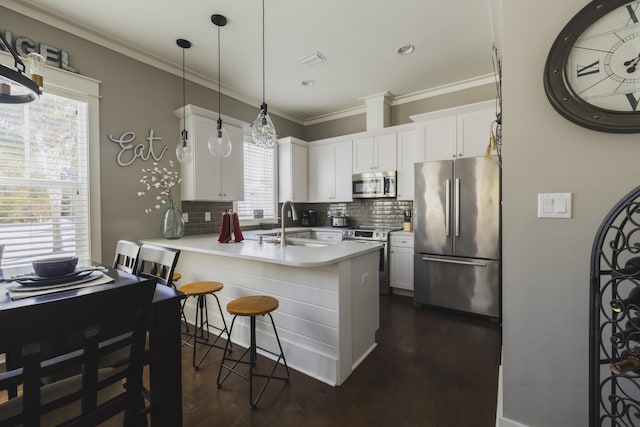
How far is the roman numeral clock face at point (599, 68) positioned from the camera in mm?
1141

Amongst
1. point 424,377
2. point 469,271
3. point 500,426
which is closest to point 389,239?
point 469,271

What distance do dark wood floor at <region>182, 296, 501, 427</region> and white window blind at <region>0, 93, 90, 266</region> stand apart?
1586mm

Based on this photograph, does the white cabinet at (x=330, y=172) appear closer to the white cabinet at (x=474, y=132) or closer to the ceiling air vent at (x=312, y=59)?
the ceiling air vent at (x=312, y=59)

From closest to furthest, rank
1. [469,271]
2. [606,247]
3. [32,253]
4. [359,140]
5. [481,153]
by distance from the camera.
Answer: [606,247] → [32,253] → [469,271] → [481,153] → [359,140]

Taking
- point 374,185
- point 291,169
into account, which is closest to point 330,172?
point 291,169

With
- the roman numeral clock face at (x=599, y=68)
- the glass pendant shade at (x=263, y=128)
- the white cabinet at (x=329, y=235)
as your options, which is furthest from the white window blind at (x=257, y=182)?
the roman numeral clock face at (x=599, y=68)

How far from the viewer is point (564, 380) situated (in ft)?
4.27

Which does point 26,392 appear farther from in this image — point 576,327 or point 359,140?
point 359,140

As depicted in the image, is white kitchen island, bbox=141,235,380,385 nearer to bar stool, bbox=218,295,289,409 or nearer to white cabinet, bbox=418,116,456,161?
bar stool, bbox=218,295,289,409

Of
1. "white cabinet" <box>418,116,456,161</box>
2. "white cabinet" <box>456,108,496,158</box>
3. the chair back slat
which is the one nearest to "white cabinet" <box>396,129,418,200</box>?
"white cabinet" <box>418,116,456,161</box>

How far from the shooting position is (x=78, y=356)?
85cm

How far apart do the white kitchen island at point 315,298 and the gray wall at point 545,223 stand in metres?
0.97

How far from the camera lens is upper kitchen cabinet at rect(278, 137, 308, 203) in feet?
15.7

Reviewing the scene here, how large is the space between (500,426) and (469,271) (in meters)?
1.89
